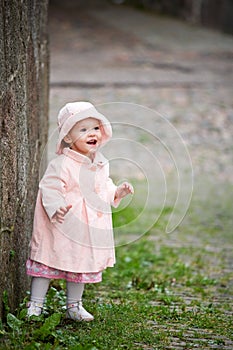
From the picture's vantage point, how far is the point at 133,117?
14430 millimetres

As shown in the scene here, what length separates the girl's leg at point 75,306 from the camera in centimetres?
414

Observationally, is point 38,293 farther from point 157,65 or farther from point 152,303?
point 157,65

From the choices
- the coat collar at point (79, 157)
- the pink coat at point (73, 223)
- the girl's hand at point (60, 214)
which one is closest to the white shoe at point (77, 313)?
the pink coat at point (73, 223)

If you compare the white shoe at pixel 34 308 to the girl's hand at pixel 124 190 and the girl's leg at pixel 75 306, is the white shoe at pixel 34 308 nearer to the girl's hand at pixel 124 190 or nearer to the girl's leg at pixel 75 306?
the girl's leg at pixel 75 306

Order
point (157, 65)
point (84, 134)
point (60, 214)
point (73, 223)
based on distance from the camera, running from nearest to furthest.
Result: 1. point (60, 214)
2. point (73, 223)
3. point (84, 134)
4. point (157, 65)

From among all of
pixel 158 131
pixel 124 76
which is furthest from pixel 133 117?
pixel 124 76

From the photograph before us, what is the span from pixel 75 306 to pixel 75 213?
50 cm

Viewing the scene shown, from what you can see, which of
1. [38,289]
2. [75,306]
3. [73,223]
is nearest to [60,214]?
[73,223]

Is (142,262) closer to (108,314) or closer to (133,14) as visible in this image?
(108,314)

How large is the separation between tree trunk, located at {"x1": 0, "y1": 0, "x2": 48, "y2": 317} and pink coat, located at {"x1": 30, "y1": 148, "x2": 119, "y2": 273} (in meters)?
0.16

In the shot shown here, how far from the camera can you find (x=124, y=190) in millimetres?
4117

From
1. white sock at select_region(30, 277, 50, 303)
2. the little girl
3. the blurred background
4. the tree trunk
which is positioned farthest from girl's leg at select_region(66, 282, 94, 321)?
the blurred background

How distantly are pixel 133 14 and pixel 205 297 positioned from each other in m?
19.1

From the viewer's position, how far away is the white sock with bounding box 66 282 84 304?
162 inches
